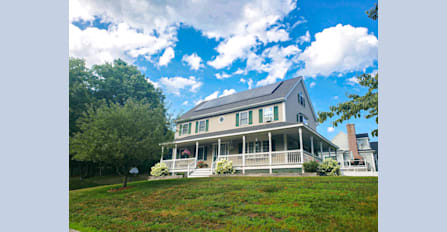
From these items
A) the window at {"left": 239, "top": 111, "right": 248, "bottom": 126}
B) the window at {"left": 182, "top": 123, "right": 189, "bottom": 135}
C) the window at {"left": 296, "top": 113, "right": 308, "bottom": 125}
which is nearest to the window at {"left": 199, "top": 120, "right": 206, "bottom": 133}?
the window at {"left": 182, "top": 123, "right": 189, "bottom": 135}

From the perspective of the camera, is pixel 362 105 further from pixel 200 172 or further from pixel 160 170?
pixel 160 170

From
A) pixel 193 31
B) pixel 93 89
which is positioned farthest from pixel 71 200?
pixel 93 89

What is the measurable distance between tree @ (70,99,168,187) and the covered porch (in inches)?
40.4

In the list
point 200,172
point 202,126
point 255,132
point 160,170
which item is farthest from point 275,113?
point 160,170

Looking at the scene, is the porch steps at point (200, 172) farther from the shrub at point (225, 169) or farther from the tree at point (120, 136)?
the tree at point (120, 136)

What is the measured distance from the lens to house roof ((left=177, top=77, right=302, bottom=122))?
669 inches

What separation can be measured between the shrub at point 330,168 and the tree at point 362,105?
5.41 m

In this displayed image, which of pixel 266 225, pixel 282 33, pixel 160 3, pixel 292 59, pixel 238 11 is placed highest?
pixel 160 3

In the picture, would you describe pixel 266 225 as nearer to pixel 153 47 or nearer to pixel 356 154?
pixel 153 47

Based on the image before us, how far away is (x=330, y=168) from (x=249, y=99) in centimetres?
834

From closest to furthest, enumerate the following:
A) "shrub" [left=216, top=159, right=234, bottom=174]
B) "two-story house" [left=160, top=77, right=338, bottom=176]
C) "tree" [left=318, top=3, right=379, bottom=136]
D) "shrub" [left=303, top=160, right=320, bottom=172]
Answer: "tree" [left=318, top=3, right=379, bottom=136], "shrub" [left=303, top=160, right=320, bottom=172], "shrub" [left=216, top=159, right=234, bottom=174], "two-story house" [left=160, top=77, right=338, bottom=176]

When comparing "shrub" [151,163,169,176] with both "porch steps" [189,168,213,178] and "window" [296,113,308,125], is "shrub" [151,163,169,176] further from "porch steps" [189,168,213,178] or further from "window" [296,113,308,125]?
"window" [296,113,308,125]

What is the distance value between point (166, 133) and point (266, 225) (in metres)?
7.96

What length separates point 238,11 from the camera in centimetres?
786
